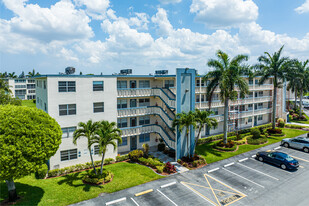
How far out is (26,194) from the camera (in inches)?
732

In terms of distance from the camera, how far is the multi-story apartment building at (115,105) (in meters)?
24.3

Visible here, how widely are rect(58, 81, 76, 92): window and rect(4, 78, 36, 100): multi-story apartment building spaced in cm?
8042

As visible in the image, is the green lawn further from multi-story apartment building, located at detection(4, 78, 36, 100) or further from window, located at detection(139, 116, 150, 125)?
multi-story apartment building, located at detection(4, 78, 36, 100)

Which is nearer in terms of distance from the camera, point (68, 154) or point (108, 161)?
point (68, 154)

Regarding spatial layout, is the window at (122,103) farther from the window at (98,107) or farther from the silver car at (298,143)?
the silver car at (298,143)

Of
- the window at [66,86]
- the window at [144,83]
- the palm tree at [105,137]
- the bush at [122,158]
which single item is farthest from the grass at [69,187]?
the window at [144,83]

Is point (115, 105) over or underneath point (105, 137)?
over

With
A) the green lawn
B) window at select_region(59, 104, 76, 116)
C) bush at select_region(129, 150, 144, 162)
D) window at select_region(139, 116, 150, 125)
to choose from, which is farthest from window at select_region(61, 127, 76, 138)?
the green lawn

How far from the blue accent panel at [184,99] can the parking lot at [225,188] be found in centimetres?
363

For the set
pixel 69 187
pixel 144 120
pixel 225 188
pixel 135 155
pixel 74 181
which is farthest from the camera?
pixel 144 120

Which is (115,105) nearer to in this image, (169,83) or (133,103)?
(133,103)

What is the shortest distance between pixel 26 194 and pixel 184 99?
2002 centimetres

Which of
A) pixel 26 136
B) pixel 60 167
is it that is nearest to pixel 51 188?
pixel 60 167

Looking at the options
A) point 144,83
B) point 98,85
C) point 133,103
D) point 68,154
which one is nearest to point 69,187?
point 68,154
